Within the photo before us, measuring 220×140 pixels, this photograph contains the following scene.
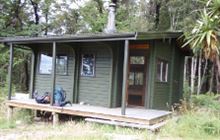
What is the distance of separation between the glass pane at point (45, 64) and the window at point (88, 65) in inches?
59.5

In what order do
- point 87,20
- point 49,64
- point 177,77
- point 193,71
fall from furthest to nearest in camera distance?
point 193,71 → point 87,20 → point 177,77 → point 49,64

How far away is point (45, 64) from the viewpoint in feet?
39.5

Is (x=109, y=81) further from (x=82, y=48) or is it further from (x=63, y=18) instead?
(x=63, y=18)

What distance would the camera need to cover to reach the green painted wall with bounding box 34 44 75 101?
443 inches

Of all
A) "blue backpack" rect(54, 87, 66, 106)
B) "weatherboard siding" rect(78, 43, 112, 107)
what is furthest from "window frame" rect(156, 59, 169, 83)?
"blue backpack" rect(54, 87, 66, 106)

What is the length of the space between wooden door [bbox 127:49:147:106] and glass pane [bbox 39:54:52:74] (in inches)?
120

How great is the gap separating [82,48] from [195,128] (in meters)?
4.91

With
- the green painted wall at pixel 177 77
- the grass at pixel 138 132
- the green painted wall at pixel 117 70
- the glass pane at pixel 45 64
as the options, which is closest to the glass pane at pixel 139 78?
the green painted wall at pixel 117 70

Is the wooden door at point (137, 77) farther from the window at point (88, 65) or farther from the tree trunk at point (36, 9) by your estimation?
the tree trunk at point (36, 9)

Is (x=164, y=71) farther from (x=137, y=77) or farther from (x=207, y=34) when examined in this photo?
(x=207, y=34)

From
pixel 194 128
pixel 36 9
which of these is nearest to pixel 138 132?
pixel 194 128

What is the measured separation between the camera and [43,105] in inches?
400

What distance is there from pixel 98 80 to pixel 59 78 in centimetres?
166

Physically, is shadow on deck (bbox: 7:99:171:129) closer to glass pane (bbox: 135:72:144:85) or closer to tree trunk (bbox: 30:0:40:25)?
glass pane (bbox: 135:72:144:85)
